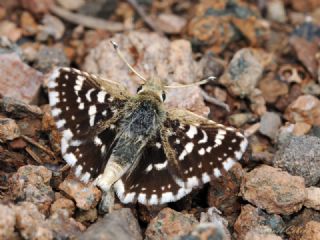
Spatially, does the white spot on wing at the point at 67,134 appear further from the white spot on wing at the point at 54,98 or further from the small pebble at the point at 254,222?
the small pebble at the point at 254,222

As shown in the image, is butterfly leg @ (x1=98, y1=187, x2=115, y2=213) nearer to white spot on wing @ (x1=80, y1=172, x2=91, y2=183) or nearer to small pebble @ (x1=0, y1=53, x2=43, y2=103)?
white spot on wing @ (x1=80, y1=172, x2=91, y2=183)

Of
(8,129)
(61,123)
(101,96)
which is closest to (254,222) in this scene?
(101,96)

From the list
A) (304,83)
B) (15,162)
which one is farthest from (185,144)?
(304,83)

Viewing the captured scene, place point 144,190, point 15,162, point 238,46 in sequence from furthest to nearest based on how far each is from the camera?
point 238,46, point 15,162, point 144,190

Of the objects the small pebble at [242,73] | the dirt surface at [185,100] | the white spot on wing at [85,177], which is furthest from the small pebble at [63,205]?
the small pebble at [242,73]

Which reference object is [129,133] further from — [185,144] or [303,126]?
[303,126]

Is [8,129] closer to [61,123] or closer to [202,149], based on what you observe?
[61,123]
